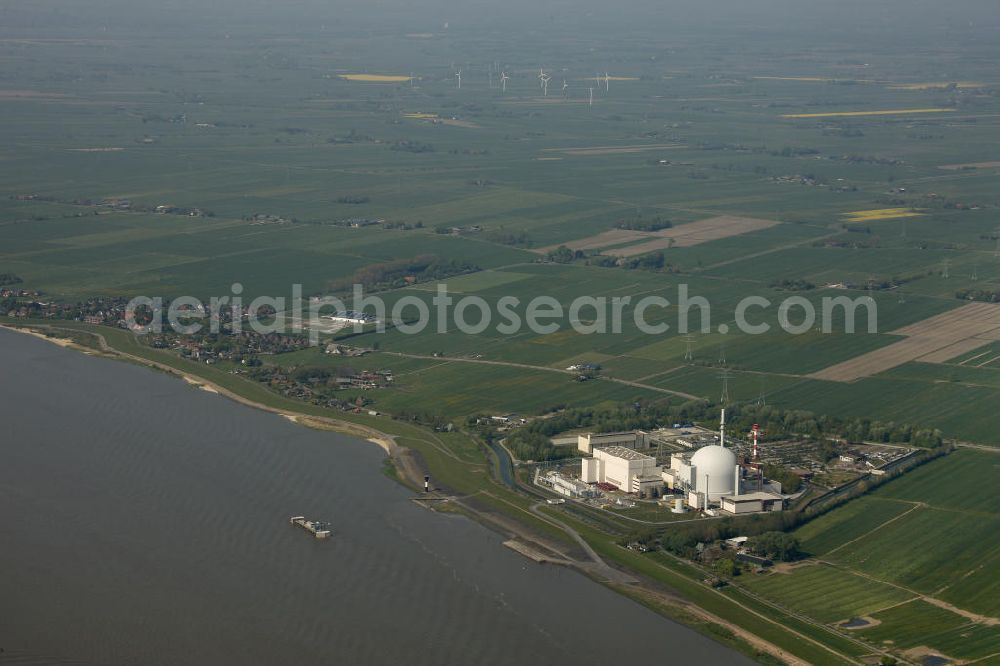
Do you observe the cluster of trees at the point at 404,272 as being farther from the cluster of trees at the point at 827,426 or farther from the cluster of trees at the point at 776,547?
the cluster of trees at the point at 776,547

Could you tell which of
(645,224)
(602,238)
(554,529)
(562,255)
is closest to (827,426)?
(554,529)

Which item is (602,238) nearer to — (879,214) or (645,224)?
(645,224)

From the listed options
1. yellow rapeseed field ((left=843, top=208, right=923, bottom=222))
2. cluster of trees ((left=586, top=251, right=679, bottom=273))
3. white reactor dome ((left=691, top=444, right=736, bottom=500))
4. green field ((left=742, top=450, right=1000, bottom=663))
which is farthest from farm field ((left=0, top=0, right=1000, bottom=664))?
white reactor dome ((left=691, top=444, right=736, bottom=500))

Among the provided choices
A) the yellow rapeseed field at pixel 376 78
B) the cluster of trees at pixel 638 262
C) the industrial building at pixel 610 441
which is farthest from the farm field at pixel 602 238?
the industrial building at pixel 610 441

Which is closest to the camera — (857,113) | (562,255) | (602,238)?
(562,255)

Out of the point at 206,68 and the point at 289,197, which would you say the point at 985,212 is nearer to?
the point at 289,197

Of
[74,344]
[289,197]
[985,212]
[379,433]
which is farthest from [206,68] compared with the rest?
[379,433]

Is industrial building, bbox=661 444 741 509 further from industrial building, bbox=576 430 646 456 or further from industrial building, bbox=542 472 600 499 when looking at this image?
industrial building, bbox=576 430 646 456
